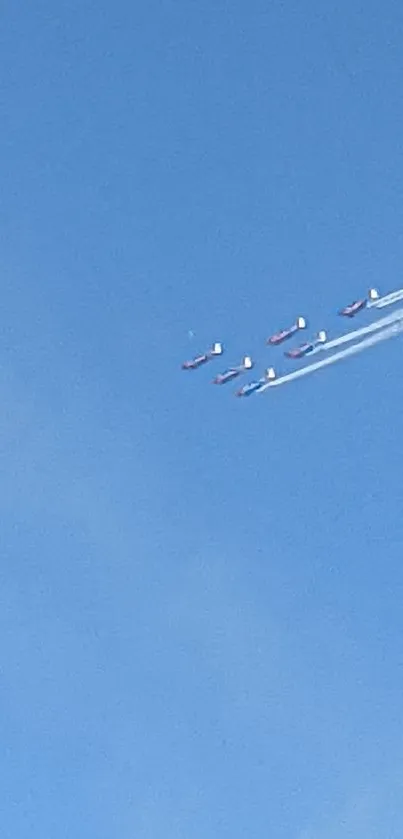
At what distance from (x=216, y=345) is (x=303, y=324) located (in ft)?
21.3

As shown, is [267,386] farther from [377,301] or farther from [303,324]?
[377,301]

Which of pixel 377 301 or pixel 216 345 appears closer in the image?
pixel 377 301

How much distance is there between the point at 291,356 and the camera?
10262cm

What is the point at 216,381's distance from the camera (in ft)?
350

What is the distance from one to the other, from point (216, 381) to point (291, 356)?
5312 mm

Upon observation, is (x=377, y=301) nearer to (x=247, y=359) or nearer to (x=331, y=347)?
(x=331, y=347)

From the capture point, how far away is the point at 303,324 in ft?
335

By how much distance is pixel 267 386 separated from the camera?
339 ft

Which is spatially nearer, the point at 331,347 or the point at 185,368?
the point at 331,347

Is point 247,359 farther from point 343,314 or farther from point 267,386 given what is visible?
point 343,314

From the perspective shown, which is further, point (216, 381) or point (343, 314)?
point (216, 381)

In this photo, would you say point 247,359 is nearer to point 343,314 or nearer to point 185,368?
point 185,368

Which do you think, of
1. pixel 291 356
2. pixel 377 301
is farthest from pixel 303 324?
pixel 377 301

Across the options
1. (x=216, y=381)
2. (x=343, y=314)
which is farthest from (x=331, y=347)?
(x=216, y=381)
